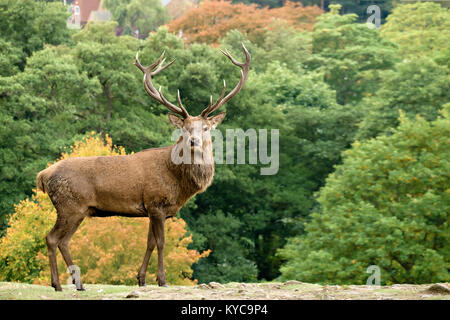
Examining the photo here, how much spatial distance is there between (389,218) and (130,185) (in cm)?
1780

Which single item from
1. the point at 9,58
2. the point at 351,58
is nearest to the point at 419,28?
the point at 351,58

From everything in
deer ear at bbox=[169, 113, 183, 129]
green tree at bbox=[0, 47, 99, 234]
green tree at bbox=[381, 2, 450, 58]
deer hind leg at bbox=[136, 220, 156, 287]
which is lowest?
deer hind leg at bbox=[136, 220, 156, 287]

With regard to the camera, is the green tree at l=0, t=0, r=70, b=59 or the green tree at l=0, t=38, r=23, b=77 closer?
the green tree at l=0, t=38, r=23, b=77

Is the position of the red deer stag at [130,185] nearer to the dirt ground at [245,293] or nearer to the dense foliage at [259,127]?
the dirt ground at [245,293]

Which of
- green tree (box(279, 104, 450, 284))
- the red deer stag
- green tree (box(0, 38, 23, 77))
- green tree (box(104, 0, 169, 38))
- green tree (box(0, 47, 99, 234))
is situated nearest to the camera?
the red deer stag

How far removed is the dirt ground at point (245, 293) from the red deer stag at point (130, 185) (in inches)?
23.3

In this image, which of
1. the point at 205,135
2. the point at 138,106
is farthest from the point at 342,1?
the point at 205,135

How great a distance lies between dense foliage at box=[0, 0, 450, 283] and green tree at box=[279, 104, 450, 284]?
0.06m

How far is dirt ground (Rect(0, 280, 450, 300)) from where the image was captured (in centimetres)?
1115

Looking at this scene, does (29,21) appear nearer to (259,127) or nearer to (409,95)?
(259,127)

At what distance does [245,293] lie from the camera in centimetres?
1145

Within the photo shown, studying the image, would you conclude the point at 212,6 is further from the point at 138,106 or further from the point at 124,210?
the point at 124,210

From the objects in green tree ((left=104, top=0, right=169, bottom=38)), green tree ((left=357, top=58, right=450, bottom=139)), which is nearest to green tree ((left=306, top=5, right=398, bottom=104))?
green tree ((left=357, top=58, right=450, bottom=139))

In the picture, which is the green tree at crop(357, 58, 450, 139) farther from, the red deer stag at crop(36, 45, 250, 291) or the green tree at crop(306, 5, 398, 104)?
the red deer stag at crop(36, 45, 250, 291)
